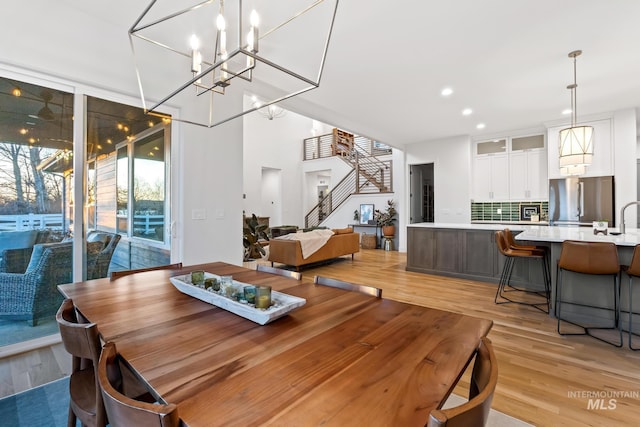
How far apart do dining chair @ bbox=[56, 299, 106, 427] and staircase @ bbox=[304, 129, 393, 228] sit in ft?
28.5

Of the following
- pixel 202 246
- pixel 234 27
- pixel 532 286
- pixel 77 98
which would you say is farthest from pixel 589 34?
pixel 77 98

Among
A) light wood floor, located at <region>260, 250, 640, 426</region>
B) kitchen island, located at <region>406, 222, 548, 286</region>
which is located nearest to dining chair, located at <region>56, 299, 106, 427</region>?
light wood floor, located at <region>260, 250, 640, 426</region>

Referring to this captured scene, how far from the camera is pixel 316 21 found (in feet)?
9.70

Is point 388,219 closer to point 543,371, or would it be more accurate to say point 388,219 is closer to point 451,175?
point 451,175

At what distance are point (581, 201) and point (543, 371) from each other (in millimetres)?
5088

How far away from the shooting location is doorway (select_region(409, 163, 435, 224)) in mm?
8359

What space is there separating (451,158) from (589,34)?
4.31 m

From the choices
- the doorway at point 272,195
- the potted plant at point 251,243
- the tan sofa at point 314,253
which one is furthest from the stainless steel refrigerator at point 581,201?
the doorway at point 272,195

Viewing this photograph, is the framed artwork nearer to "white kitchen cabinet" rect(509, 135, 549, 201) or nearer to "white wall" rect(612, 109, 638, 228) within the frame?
"white kitchen cabinet" rect(509, 135, 549, 201)

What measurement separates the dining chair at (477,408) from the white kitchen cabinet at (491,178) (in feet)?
23.2

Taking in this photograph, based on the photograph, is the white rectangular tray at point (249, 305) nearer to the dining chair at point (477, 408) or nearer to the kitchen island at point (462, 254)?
the dining chair at point (477, 408)

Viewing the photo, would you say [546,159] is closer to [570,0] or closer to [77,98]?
[570,0]

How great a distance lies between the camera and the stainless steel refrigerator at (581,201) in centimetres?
550

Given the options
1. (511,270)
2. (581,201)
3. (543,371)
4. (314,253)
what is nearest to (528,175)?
(581,201)
